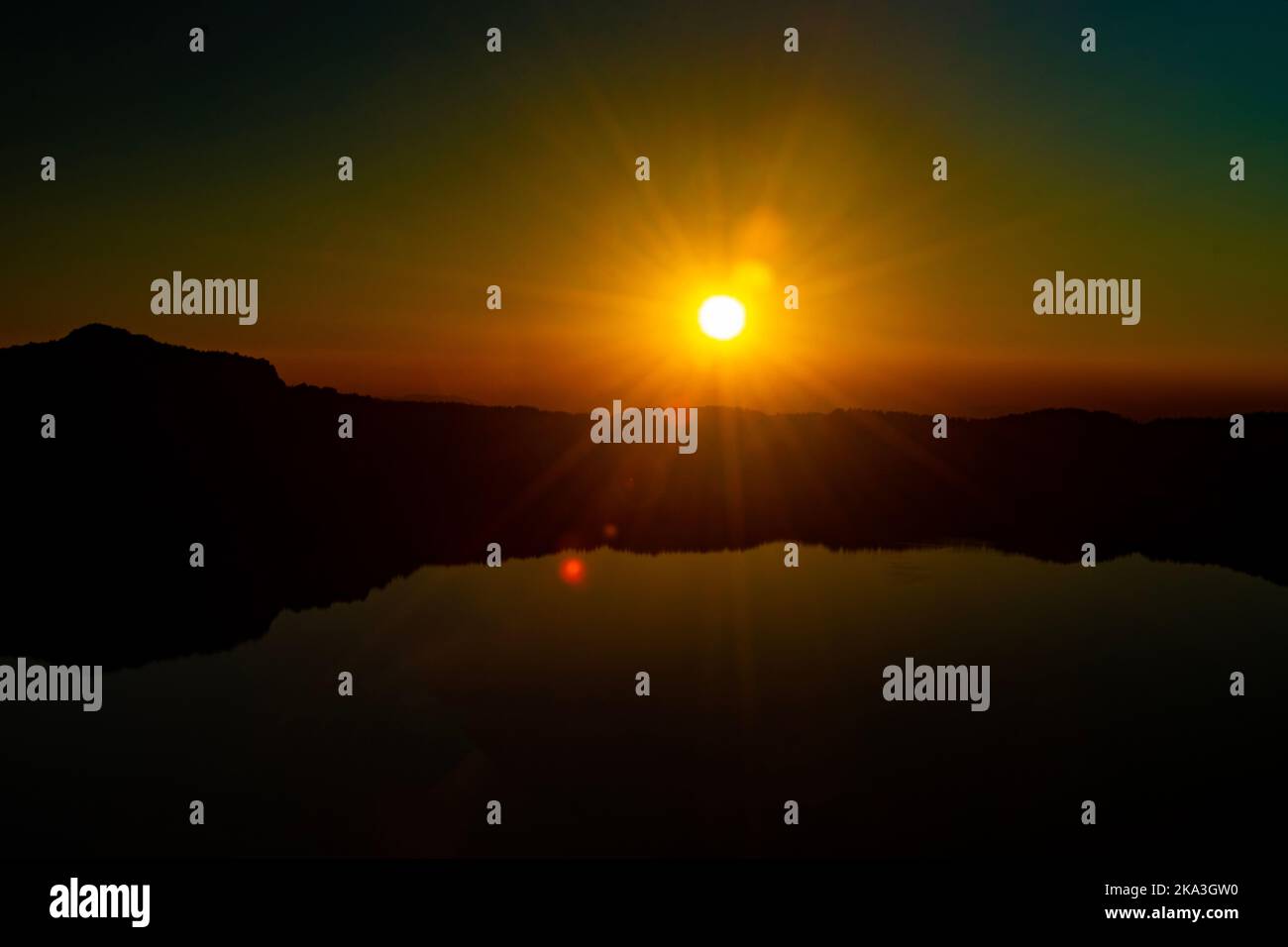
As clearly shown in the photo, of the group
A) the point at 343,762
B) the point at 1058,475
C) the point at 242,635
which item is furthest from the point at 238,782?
the point at 1058,475

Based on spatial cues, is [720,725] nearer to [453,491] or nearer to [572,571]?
[572,571]

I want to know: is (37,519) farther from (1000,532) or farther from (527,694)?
(1000,532)

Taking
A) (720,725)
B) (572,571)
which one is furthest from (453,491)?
(720,725)

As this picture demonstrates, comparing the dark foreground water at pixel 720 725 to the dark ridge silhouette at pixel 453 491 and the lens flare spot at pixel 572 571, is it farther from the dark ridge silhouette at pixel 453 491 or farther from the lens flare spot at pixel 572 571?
the dark ridge silhouette at pixel 453 491

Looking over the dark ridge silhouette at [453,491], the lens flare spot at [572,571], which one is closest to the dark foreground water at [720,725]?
the lens flare spot at [572,571]

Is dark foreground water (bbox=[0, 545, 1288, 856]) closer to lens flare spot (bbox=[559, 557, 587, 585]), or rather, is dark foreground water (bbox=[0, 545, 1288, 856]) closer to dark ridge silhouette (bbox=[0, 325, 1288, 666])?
lens flare spot (bbox=[559, 557, 587, 585])
